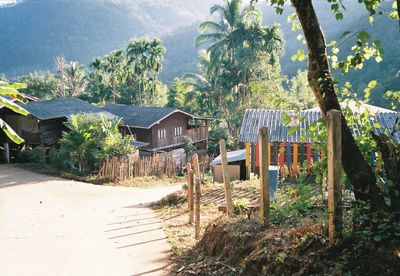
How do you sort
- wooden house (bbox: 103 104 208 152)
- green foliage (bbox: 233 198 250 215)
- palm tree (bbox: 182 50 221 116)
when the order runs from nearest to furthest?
green foliage (bbox: 233 198 250 215), wooden house (bbox: 103 104 208 152), palm tree (bbox: 182 50 221 116)

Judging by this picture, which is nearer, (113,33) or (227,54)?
(227,54)

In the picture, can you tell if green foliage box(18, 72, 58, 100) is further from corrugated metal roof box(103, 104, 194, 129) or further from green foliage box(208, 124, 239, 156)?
green foliage box(208, 124, 239, 156)

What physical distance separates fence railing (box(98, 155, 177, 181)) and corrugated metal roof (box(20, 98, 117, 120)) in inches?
216

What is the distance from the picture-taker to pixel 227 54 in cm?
3612

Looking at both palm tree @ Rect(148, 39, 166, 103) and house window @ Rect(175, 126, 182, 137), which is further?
palm tree @ Rect(148, 39, 166, 103)

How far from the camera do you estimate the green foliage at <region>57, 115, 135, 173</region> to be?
21641 mm

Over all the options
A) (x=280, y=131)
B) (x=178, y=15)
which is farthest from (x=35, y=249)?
(x=178, y=15)

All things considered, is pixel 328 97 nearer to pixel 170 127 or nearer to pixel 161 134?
pixel 161 134

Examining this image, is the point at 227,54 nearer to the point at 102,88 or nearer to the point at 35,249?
the point at 102,88

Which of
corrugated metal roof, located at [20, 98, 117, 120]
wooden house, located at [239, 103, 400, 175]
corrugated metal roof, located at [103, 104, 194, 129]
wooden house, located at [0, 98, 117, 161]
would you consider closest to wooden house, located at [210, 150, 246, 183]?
wooden house, located at [239, 103, 400, 175]

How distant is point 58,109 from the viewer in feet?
88.6

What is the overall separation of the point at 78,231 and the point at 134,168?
11.2 metres

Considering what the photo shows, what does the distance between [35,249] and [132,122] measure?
22.5m

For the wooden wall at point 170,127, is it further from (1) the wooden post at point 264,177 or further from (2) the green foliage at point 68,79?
(1) the wooden post at point 264,177
